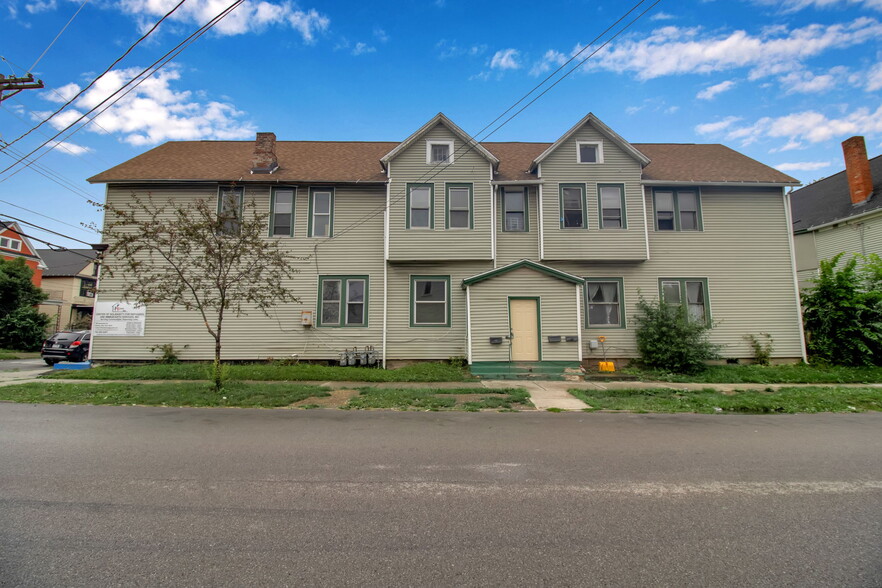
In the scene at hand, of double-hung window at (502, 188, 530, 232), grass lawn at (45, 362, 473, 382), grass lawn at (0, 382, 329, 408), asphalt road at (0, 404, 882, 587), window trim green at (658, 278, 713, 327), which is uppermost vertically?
double-hung window at (502, 188, 530, 232)

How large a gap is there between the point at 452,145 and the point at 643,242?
7.81 meters

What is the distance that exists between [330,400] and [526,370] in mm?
6652

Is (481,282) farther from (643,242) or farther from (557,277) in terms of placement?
(643,242)

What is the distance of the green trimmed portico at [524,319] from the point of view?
539 inches

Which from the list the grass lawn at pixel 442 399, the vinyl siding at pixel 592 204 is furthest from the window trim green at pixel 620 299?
the grass lawn at pixel 442 399

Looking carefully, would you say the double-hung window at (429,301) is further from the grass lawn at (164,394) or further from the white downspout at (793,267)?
the white downspout at (793,267)

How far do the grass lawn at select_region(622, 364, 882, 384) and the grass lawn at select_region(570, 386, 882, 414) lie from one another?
4.68 feet

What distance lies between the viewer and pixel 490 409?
8789 mm

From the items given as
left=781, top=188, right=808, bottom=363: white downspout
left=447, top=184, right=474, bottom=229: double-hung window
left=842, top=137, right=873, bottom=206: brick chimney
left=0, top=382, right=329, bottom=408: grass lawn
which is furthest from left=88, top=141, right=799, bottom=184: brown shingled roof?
left=0, top=382, right=329, bottom=408: grass lawn

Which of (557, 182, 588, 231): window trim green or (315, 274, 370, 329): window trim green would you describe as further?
(557, 182, 588, 231): window trim green

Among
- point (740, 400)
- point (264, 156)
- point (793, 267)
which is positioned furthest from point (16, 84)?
point (793, 267)

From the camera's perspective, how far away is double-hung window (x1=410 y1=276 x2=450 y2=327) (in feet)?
49.4

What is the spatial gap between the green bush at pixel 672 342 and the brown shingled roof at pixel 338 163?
523 cm

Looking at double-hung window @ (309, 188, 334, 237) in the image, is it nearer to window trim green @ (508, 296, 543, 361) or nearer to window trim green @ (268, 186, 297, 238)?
window trim green @ (268, 186, 297, 238)
